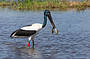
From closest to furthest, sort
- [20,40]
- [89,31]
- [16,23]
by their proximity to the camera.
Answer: [20,40], [89,31], [16,23]

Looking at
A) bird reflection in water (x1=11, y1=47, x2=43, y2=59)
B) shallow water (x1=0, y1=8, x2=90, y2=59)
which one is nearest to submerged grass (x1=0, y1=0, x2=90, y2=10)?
shallow water (x1=0, y1=8, x2=90, y2=59)

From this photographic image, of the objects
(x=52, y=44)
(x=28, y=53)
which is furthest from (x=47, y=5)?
(x=28, y=53)

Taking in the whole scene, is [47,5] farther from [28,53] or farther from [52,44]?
[28,53]

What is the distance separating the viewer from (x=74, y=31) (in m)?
13.3

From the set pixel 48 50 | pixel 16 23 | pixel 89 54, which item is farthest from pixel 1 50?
pixel 16 23

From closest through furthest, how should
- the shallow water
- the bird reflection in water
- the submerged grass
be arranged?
1. the bird reflection in water
2. the shallow water
3. the submerged grass

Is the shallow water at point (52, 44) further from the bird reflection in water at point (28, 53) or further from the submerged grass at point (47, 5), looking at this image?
the submerged grass at point (47, 5)

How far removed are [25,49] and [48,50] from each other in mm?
848

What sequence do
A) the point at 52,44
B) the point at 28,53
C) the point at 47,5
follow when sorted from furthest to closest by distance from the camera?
the point at 47,5
the point at 52,44
the point at 28,53

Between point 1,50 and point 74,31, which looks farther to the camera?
point 74,31

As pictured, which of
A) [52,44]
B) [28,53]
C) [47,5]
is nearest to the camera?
[28,53]

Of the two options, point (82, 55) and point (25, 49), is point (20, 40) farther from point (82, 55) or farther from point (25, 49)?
point (82, 55)

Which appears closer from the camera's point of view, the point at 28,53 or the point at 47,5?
the point at 28,53

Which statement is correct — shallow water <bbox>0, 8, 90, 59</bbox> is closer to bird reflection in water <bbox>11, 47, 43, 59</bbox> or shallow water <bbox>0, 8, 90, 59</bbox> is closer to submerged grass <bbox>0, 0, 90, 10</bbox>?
bird reflection in water <bbox>11, 47, 43, 59</bbox>
